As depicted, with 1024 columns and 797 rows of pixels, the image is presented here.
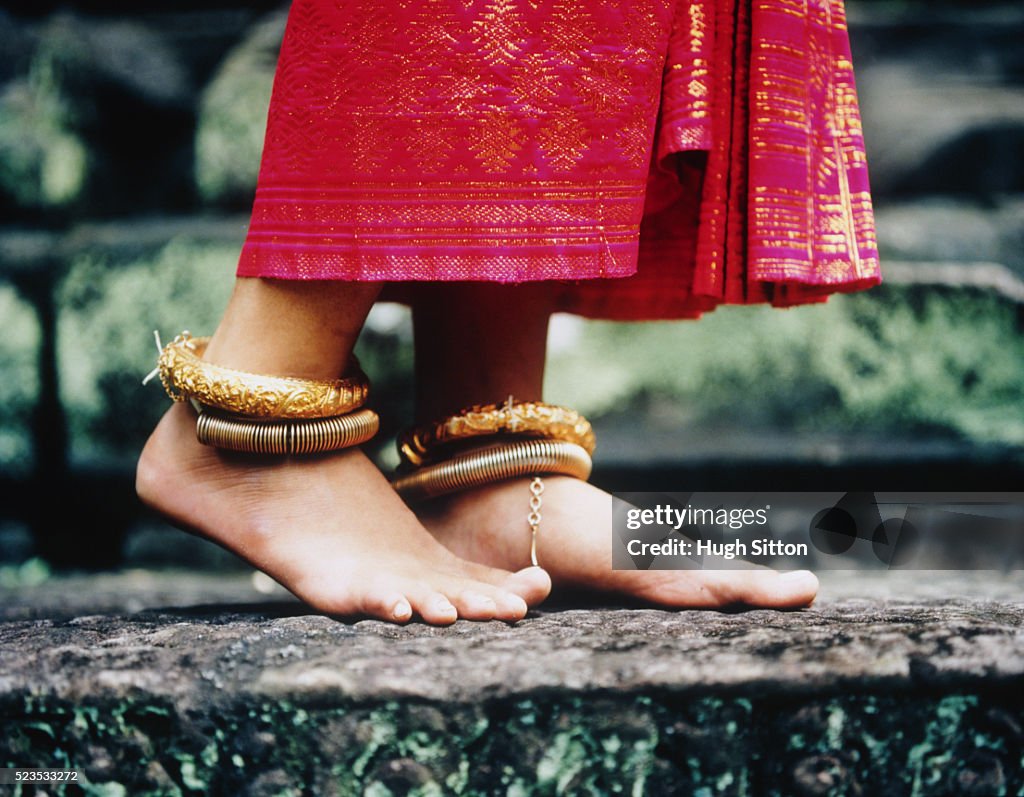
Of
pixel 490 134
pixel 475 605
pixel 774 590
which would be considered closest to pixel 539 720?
pixel 475 605

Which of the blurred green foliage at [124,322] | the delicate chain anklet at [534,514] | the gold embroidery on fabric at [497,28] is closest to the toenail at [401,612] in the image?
the delicate chain anklet at [534,514]

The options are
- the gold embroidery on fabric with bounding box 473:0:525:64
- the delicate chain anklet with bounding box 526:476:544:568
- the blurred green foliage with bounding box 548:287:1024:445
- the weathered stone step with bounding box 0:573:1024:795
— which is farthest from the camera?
the blurred green foliage with bounding box 548:287:1024:445

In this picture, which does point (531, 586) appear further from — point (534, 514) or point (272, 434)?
point (272, 434)

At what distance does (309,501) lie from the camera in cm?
74

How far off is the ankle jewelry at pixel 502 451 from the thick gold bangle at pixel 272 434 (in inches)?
4.1

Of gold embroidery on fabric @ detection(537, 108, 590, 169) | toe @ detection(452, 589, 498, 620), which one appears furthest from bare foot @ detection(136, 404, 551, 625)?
gold embroidery on fabric @ detection(537, 108, 590, 169)

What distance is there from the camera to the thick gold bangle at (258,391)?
712mm

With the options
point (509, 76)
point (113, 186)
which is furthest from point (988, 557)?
point (113, 186)

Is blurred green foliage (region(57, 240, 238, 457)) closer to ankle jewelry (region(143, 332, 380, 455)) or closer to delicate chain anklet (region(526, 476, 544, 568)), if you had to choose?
ankle jewelry (region(143, 332, 380, 455))

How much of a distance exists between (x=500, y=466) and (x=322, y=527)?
162 mm

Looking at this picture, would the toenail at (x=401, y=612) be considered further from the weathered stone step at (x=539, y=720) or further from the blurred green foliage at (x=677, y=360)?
the blurred green foliage at (x=677, y=360)

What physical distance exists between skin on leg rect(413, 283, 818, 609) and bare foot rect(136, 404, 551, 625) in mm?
50

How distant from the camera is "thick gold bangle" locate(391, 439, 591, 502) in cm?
80

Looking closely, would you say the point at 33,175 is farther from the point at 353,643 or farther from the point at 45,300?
the point at 353,643
